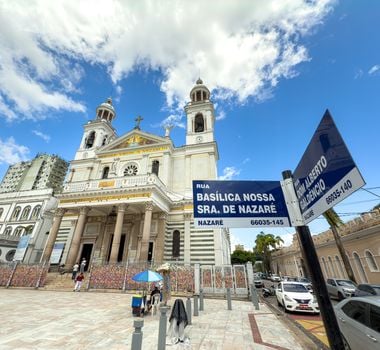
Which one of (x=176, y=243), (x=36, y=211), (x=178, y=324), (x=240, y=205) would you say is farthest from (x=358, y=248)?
(x=36, y=211)

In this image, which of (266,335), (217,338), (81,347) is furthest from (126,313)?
(266,335)

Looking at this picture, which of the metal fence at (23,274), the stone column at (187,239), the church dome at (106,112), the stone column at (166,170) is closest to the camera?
the metal fence at (23,274)

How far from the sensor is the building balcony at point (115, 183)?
17.1 meters

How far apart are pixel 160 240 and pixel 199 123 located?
48.4ft

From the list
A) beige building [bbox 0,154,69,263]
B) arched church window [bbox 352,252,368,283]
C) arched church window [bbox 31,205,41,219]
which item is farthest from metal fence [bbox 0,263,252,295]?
arched church window [bbox 31,205,41,219]

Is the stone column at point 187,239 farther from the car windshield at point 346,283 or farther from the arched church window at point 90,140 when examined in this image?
the arched church window at point 90,140

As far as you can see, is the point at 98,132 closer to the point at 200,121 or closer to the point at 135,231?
the point at 200,121

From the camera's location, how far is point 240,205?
3.21 meters

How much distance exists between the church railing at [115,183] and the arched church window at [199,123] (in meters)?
9.86

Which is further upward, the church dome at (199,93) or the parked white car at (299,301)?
the church dome at (199,93)

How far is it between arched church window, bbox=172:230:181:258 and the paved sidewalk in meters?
10.2

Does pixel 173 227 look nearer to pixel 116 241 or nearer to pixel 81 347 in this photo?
pixel 116 241

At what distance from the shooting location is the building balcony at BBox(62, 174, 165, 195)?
56.0 ft

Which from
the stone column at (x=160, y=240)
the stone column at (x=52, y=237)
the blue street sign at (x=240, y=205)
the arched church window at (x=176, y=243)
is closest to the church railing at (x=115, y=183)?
the stone column at (x=52, y=237)
